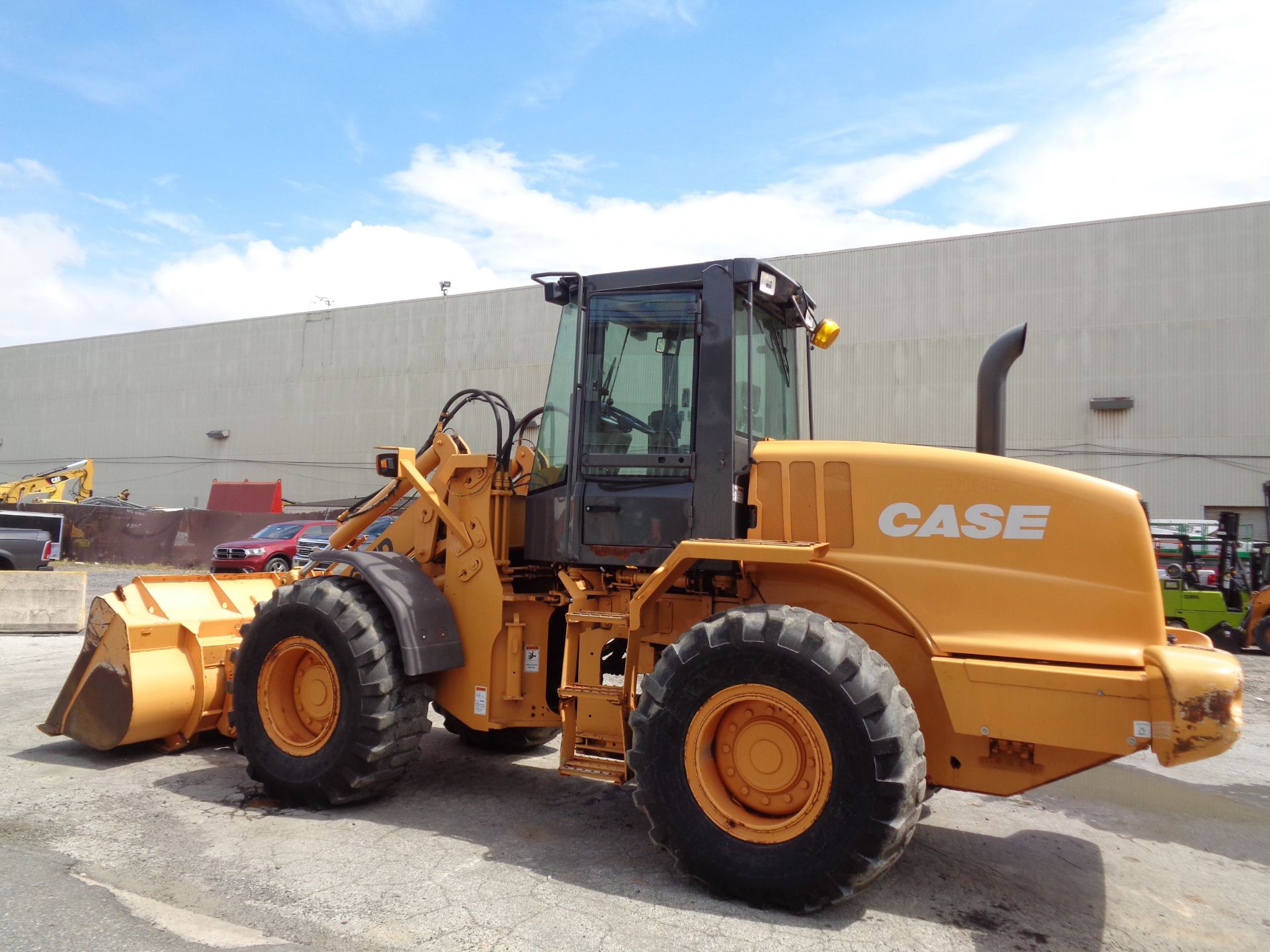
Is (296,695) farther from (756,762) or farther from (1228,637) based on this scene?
(1228,637)

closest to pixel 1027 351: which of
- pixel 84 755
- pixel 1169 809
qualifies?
pixel 1169 809

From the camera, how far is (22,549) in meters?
16.9

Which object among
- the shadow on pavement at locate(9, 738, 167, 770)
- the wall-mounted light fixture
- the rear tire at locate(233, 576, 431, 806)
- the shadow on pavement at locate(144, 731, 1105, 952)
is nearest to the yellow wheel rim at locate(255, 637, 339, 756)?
the rear tire at locate(233, 576, 431, 806)

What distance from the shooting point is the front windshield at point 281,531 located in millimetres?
21484

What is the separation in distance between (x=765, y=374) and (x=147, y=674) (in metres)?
4.28

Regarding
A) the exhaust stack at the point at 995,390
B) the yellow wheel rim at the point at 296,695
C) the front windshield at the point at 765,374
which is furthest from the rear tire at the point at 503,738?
the exhaust stack at the point at 995,390

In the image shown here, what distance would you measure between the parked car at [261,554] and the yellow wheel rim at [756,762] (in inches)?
686

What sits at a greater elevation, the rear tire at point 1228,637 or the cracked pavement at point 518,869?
the rear tire at point 1228,637

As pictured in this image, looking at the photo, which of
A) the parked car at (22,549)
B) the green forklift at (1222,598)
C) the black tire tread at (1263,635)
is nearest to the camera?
the black tire tread at (1263,635)

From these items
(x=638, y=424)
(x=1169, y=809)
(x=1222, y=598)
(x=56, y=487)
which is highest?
(x=56, y=487)

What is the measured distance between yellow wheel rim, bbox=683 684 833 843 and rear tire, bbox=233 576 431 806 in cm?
182

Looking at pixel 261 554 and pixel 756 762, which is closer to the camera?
pixel 756 762

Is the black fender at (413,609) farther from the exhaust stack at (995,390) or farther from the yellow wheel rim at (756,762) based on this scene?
the exhaust stack at (995,390)

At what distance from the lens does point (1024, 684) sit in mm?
3729
